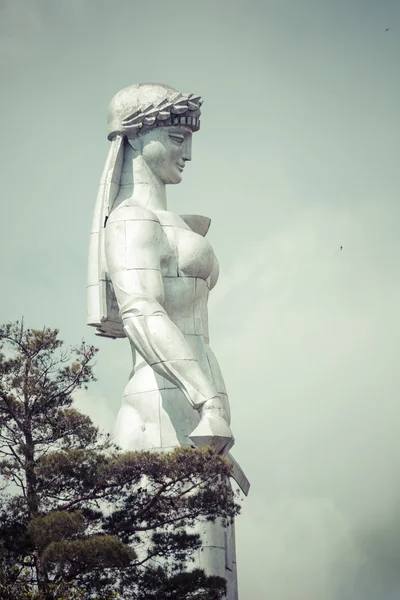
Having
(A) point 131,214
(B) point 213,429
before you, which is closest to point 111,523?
(B) point 213,429

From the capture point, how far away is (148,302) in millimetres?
16297

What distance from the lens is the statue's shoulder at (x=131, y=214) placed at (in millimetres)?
16828

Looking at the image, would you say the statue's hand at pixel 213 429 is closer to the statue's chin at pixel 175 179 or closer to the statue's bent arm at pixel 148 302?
the statue's bent arm at pixel 148 302

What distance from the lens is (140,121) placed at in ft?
56.9

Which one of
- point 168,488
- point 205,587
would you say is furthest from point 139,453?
point 205,587

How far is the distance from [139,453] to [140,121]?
14.7ft

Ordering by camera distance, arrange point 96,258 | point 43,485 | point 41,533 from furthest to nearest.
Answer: point 96,258
point 43,485
point 41,533

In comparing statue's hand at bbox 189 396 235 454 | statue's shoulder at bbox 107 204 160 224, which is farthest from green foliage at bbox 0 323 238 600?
statue's shoulder at bbox 107 204 160 224

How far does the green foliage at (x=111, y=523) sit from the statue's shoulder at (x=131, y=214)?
281 centimetres

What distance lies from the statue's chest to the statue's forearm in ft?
2.95

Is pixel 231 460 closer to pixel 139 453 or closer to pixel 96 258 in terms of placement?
pixel 139 453

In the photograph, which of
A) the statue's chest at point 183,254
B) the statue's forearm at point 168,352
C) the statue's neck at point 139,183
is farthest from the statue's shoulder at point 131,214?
the statue's forearm at point 168,352

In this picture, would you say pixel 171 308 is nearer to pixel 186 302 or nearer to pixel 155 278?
pixel 186 302

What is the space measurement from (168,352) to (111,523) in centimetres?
213
